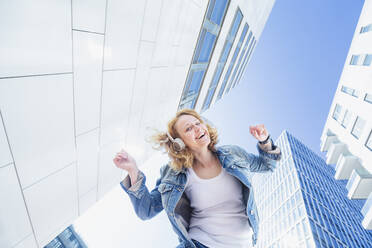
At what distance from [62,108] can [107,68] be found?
41.4 inches

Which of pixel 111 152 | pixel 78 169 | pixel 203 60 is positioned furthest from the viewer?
pixel 203 60

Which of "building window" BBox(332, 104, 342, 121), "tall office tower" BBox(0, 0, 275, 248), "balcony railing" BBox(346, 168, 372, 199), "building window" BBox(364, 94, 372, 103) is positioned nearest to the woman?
"tall office tower" BBox(0, 0, 275, 248)

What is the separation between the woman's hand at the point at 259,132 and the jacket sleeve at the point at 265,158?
14cm

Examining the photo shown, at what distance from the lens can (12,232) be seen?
281 cm

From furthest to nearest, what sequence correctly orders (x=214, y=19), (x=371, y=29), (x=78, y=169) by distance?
(x=371, y=29) → (x=214, y=19) → (x=78, y=169)

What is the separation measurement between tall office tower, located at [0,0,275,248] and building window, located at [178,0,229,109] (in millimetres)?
1388

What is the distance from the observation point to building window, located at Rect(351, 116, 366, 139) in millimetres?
12319

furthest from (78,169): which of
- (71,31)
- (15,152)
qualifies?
(71,31)

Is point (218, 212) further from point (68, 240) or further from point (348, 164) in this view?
point (68, 240)

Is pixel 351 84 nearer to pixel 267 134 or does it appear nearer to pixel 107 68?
pixel 267 134

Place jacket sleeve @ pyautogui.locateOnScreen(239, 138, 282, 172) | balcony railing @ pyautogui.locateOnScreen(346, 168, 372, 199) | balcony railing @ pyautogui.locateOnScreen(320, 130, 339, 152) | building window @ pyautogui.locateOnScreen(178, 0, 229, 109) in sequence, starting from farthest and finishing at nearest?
balcony railing @ pyautogui.locateOnScreen(320, 130, 339, 152) → balcony railing @ pyautogui.locateOnScreen(346, 168, 372, 199) → building window @ pyautogui.locateOnScreen(178, 0, 229, 109) → jacket sleeve @ pyautogui.locateOnScreen(239, 138, 282, 172)

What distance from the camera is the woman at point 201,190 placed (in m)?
2.43

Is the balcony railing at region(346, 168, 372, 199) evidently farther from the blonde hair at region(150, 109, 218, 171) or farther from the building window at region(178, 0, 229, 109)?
the blonde hair at region(150, 109, 218, 171)

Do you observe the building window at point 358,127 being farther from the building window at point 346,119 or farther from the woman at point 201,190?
the woman at point 201,190
